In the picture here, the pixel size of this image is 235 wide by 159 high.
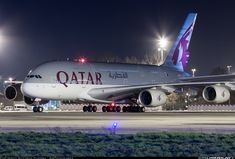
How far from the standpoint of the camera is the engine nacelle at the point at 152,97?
5353 cm

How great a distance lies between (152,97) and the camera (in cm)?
5344

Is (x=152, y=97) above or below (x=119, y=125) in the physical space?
above

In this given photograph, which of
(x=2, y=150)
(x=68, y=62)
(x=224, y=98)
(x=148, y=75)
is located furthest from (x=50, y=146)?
(x=148, y=75)

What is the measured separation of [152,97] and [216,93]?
17.8ft

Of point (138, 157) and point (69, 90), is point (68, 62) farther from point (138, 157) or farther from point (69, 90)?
point (138, 157)

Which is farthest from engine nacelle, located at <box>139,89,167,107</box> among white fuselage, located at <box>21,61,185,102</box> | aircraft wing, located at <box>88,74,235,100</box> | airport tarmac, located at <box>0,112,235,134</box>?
airport tarmac, located at <box>0,112,235,134</box>

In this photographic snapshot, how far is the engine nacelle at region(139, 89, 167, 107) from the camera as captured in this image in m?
53.5

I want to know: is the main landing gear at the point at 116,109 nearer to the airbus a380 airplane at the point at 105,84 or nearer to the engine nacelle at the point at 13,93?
the airbus a380 airplane at the point at 105,84

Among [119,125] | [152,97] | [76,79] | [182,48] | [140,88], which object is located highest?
[182,48]

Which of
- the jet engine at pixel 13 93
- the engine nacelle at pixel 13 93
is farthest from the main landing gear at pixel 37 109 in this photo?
the engine nacelle at pixel 13 93

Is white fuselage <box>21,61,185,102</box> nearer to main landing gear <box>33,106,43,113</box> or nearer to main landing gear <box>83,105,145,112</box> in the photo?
main landing gear <box>83,105,145,112</box>

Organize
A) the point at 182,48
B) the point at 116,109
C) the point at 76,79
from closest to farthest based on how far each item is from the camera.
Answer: the point at 76,79, the point at 116,109, the point at 182,48

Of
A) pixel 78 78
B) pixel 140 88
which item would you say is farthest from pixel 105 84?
pixel 140 88

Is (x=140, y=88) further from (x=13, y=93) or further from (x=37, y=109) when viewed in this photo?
(x=13, y=93)
